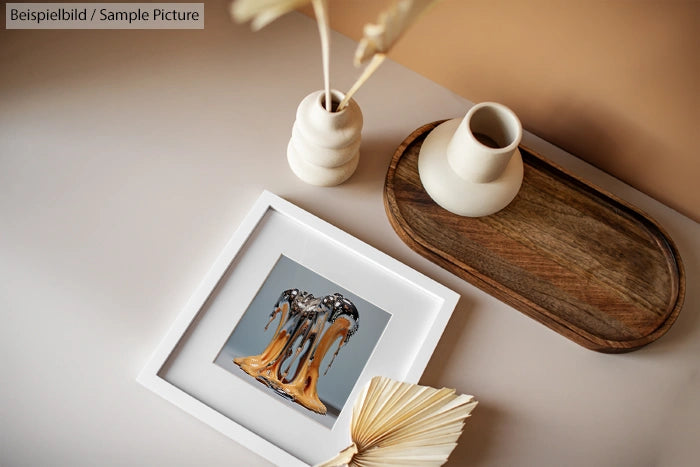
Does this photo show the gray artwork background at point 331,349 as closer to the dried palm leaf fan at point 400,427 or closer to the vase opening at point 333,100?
the dried palm leaf fan at point 400,427

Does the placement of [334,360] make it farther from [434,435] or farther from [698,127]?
[698,127]

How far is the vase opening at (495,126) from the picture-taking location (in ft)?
2.22

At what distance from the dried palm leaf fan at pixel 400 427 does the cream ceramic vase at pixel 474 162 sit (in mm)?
243

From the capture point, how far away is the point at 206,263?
752 millimetres

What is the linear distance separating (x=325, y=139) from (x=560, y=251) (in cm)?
35

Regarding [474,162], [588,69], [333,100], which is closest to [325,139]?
[333,100]

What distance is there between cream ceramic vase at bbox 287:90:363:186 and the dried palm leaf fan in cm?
27

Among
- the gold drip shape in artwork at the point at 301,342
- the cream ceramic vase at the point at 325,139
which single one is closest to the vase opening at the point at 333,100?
the cream ceramic vase at the point at 325,139

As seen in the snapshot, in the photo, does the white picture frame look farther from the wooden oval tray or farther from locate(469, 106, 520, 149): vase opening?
Answer: locate(469, 106, 520, 149): vase opening

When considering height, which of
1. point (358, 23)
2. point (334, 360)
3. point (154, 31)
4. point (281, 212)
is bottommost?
point (334, 360)

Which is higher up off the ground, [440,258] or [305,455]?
[440,258]

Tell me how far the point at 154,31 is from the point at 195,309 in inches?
17.3

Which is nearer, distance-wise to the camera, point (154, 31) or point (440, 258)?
point (440, 258)

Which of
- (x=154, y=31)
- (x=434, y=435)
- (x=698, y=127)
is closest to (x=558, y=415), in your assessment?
(x=434, y=435)
